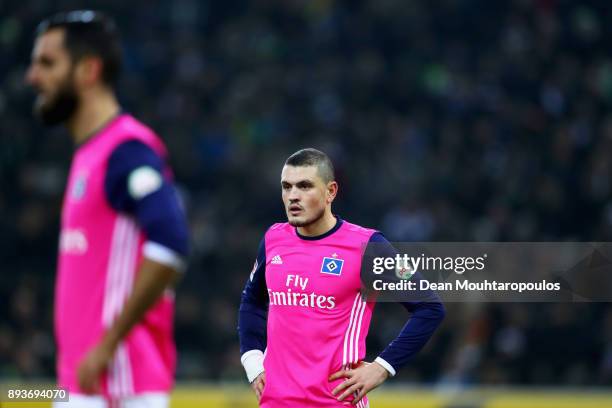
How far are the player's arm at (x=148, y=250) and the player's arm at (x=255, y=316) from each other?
6.25 feet

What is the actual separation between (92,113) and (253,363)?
2.01 meters

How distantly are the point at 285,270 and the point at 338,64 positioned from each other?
37.8 ft

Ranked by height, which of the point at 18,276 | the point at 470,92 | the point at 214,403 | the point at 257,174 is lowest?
the point at 214,403

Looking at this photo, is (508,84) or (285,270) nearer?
(285,270)

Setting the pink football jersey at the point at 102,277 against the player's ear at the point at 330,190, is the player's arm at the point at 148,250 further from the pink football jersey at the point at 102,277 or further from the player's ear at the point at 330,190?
the player's ear at the point at 330,190

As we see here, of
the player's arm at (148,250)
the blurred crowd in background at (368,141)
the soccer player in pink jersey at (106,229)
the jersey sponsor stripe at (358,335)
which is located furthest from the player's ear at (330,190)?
the blurred crowd in background at (368,141)

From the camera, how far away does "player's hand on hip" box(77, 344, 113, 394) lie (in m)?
3.81

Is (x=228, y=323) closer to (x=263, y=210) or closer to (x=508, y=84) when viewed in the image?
(x=263, y=210)

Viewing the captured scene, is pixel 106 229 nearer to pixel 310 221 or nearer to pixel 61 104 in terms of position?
pixel 61 104

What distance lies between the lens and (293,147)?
15.6 metres

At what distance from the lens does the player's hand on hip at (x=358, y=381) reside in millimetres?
5328

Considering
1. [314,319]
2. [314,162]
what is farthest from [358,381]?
[314,162]

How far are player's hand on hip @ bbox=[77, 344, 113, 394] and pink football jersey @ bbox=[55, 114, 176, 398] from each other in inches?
4.5

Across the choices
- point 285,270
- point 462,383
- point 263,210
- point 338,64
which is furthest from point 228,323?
point 285,270
